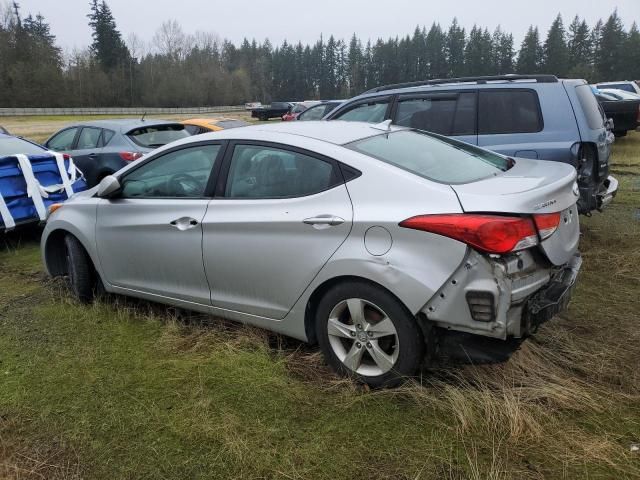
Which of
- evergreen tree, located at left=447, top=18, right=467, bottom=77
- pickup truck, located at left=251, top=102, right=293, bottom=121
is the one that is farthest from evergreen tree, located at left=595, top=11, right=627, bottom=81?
pickup truck, located at left=251, top=102, right=293, bottom=121

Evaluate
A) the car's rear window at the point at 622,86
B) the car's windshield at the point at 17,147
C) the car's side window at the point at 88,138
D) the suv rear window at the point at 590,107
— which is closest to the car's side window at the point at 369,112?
the suv rear window at the point at 590,107

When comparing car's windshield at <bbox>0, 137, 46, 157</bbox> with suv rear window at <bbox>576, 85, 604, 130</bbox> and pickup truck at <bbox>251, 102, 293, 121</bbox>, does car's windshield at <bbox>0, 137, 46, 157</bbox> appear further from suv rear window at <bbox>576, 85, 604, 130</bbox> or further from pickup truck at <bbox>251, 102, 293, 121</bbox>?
pickup truck at <bbox>251, 102, 293, 121</bbox>

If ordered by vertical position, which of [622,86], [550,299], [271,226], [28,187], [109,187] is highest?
[622,86]

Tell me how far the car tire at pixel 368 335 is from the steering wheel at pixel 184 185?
1.27m

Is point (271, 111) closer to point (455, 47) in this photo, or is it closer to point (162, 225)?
point (162, 225)

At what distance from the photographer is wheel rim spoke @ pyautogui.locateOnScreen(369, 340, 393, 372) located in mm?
2844

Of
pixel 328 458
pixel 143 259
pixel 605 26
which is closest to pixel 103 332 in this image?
pixel 143 259

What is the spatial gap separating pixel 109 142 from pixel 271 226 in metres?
6.44

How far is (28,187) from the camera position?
6297mm

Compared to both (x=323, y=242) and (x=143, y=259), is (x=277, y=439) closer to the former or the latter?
(x=323, y=242)

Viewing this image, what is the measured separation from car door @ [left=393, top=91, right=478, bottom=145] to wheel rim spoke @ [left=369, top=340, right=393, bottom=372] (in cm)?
349

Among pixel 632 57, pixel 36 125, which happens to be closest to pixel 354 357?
pixel 36 125

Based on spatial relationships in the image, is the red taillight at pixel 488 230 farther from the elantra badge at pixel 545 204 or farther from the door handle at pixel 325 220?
the door handle at pixel 325 220

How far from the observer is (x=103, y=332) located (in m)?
3.92
